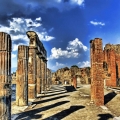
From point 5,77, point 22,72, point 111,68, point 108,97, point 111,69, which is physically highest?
point 111,68

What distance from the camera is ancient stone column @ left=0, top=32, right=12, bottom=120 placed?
20.9 ft

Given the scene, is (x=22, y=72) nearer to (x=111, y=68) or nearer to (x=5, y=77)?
(x=5, y=77)

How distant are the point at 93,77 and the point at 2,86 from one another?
5833mm

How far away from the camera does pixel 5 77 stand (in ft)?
21.4

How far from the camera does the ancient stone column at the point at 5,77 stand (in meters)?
6.38

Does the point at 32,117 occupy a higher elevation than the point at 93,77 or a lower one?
lower

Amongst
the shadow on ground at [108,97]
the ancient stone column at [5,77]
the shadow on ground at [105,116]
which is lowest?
the shadow on ground at [105,116]

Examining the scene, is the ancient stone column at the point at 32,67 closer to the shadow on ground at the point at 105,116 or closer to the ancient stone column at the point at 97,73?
the ancient stone column at the point at 97,73

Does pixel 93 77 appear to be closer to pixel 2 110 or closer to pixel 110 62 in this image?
pixel 2 110

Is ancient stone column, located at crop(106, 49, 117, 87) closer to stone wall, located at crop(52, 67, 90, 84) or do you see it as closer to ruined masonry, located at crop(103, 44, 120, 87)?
ruined masonry, located at crop(103, 44, 120, 87)

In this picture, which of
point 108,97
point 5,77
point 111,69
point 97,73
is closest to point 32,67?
point 97,73

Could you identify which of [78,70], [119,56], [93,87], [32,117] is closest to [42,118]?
[32,117]

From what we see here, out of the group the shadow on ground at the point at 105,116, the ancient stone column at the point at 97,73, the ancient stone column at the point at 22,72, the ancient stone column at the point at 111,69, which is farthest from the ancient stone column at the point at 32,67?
the ancient stone column at the point at 111,69

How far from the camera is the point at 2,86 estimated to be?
6430 mm
